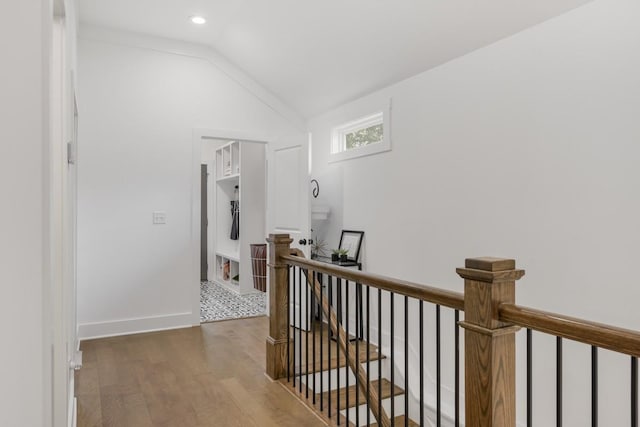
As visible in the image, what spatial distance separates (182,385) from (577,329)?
248 cm

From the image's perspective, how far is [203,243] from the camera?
7.55 meters

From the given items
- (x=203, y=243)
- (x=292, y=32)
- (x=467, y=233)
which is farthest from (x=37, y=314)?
(x=203, y=243)

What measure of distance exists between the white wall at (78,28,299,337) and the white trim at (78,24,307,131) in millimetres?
11

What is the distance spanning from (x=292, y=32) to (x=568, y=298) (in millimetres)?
2826

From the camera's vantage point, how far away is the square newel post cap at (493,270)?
4.27 feet

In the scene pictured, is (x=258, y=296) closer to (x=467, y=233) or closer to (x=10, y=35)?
(x=467, y=233)

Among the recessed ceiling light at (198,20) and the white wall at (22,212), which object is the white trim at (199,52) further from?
the white wall at (22,212)

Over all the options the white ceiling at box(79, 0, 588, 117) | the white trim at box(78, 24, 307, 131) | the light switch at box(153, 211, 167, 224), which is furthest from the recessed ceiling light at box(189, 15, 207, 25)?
the light switch at box(153, 211, 167, 224)

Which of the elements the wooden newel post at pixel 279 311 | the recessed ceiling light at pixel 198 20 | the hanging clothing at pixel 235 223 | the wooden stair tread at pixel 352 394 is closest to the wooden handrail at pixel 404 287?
the wooden newel post at pixel 279 311

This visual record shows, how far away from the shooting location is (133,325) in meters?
4.04

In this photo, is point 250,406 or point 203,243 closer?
point 250,406

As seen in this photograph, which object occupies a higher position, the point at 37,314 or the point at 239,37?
the point at 239,37

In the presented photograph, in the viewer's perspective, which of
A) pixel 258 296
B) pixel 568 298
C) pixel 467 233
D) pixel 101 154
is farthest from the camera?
pixel 258 296

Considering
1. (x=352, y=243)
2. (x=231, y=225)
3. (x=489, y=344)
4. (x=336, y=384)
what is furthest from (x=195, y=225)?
(x=489, y=344)
